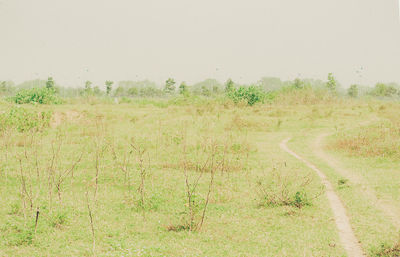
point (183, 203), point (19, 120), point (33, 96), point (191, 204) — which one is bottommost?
point (183, 203)

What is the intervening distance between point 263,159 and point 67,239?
32.8 ft

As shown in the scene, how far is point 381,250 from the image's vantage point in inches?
269

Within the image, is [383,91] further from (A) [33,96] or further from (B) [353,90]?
(A) [33,96]

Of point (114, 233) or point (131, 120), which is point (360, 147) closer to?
point (114, 233)

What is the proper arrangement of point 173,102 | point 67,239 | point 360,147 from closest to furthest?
1. point 67,239
2. point 360,147
3. point 173,102

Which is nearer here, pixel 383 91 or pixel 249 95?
pixel 249 95

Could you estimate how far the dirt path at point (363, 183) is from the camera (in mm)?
9086

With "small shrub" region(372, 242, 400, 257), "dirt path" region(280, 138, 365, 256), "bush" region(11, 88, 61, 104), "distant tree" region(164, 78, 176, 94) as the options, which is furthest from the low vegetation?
"distant tree" region(164, 78, 176, 94)

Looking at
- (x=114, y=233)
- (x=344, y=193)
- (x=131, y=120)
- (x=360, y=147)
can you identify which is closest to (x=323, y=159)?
(x=360, y=147)

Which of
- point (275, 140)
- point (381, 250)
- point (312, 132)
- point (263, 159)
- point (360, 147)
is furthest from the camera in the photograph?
point (312, 132)

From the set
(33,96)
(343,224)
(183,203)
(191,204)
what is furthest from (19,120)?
(33,96)

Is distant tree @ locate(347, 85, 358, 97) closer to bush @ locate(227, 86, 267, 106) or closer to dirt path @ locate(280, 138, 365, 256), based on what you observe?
bush @ locate(227, 86, 267, 106)

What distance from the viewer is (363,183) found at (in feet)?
39.1

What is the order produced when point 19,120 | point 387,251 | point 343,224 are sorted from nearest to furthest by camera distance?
point 387,251
point 343,224
point 19,120
